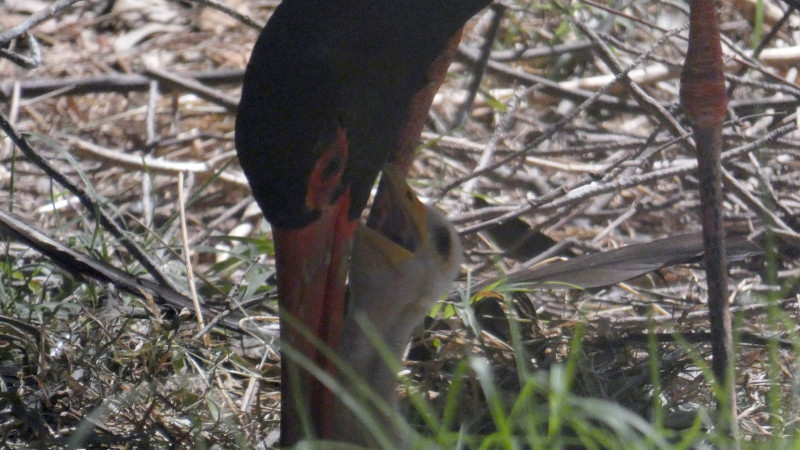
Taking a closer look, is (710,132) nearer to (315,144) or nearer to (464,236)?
(464,236)

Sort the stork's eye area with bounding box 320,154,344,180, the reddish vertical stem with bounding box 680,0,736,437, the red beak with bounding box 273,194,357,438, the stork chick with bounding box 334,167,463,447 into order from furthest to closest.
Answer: the reddish vertical stem with bounding box 680,0,736,437, the stork's eye area with bounding box 320,154,344,180, the red beak with bounding box 273,194,357,438, the stork chick with bounding box 334,167,463,447

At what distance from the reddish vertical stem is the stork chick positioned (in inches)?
26.3

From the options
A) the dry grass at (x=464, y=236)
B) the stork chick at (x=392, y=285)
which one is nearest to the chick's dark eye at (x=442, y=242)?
the stork chick at (x=392, y=285)

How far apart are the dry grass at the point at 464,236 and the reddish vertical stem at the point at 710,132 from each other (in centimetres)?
12

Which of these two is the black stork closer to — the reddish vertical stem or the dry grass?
the dry grass

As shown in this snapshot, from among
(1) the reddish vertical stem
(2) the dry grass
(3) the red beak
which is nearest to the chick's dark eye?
(2) the dry grass

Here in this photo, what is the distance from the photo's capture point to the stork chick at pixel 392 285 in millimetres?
1840

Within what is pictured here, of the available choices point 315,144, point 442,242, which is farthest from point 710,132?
point 315,144

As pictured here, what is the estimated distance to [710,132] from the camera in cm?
233

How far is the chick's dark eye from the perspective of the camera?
1.86m

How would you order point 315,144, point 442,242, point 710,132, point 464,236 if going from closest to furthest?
1. point 442,242
2. point 315,144
3. point 710,132
4. point 464,236

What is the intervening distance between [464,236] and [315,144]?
83 cm

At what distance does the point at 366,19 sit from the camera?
2236mm

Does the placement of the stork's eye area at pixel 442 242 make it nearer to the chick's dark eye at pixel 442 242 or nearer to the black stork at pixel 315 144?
the chick's dark eye at pixel 442 242
